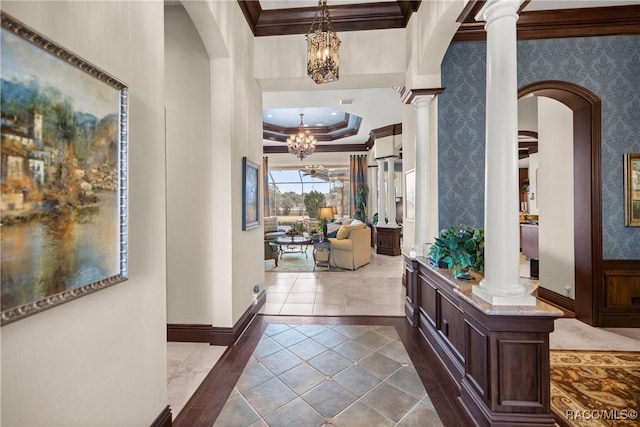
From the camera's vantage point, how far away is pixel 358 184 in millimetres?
10641

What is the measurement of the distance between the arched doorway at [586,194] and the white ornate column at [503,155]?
200 centimetres

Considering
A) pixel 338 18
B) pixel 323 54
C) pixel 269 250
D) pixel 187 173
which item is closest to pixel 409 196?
pixel 323 54

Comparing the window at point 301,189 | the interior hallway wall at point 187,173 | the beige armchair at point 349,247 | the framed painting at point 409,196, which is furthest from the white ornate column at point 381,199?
Result: the interior hallway wall at point 187,173

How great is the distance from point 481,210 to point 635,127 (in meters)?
2.03

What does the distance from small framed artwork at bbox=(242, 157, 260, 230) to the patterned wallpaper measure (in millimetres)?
2354

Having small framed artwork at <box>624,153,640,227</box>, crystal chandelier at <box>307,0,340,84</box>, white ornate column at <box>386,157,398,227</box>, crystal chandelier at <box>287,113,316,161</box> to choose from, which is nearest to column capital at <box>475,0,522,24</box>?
crystal chandelier at <box>307,0,340,84</box>


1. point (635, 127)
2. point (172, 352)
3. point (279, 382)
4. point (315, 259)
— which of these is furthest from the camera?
point (315, 259)

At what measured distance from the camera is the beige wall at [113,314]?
101cm

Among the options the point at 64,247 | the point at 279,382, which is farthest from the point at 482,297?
the point at 64,247

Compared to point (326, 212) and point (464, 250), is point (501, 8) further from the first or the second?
point (326, 212)

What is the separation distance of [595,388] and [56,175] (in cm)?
367

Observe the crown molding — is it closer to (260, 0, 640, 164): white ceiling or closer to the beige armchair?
(260, 0, 640, 164): white ceiling

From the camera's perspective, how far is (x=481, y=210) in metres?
3.58

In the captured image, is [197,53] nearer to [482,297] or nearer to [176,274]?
[176,274]
